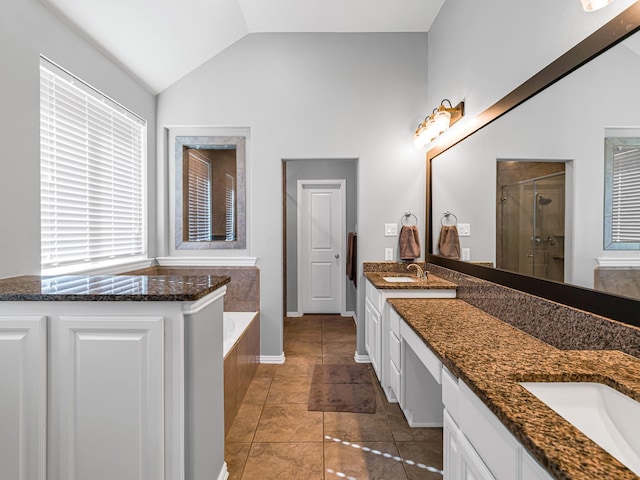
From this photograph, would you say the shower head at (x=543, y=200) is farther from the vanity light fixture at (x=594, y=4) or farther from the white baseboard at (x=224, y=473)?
the white baseboard at (x=224, y=473)

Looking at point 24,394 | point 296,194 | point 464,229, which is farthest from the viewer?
point 296,194

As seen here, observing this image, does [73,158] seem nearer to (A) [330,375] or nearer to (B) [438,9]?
(A) [330,375]

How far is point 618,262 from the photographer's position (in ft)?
3.72

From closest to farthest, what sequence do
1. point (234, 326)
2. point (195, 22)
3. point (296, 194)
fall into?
point (195, 22) → point (234, 326) → point (296, 194)

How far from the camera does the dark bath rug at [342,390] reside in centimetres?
245

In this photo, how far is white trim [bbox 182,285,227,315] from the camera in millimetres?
1320

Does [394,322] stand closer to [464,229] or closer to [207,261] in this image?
[464,229]

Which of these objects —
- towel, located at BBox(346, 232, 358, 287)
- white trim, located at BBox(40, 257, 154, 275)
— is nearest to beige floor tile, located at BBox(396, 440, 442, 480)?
white trim, located at BBox(40, 257, 154, 275)

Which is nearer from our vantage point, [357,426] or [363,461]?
[363,461]

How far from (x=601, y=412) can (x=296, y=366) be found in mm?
2543

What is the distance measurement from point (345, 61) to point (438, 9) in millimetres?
859

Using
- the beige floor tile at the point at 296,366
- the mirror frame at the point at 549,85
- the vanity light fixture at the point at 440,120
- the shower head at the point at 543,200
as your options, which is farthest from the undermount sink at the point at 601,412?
the beige floor tile at the point at 296,366

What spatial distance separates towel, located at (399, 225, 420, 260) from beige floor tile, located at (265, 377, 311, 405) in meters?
1.39

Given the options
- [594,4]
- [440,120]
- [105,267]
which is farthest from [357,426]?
[594,4]
